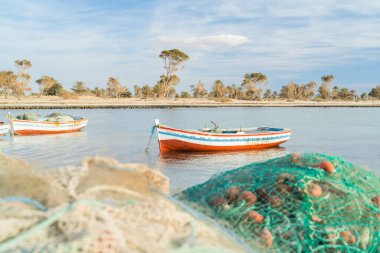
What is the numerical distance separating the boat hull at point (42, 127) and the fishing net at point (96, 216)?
27.6 m

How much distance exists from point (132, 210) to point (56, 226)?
0.38 m

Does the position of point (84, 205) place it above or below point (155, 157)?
above

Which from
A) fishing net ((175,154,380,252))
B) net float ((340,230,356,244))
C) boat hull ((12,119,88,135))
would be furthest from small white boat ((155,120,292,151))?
net float ((340,230,356,244))

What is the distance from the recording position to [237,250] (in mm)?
2445

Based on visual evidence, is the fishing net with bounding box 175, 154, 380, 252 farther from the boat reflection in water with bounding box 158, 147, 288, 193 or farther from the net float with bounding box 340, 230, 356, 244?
the boat reflection in water with bounding box 158, 147, 288, 193

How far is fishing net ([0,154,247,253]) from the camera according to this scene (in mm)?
1992

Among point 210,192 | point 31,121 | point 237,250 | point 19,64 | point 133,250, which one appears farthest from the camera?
point 19,64

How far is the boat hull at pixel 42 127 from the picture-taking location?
28.6m

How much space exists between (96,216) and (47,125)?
2967 cm

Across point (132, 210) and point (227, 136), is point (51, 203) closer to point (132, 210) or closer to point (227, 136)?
point (132, 210)

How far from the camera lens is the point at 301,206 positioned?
3.65m

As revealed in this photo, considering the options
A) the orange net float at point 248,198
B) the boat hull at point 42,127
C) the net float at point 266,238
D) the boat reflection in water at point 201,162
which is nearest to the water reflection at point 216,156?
the boat reflection in water at point 201,162

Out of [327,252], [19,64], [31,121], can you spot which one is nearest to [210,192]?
[327,252]

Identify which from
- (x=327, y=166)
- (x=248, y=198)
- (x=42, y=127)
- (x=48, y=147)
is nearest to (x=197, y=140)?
(x=48, y=147)
